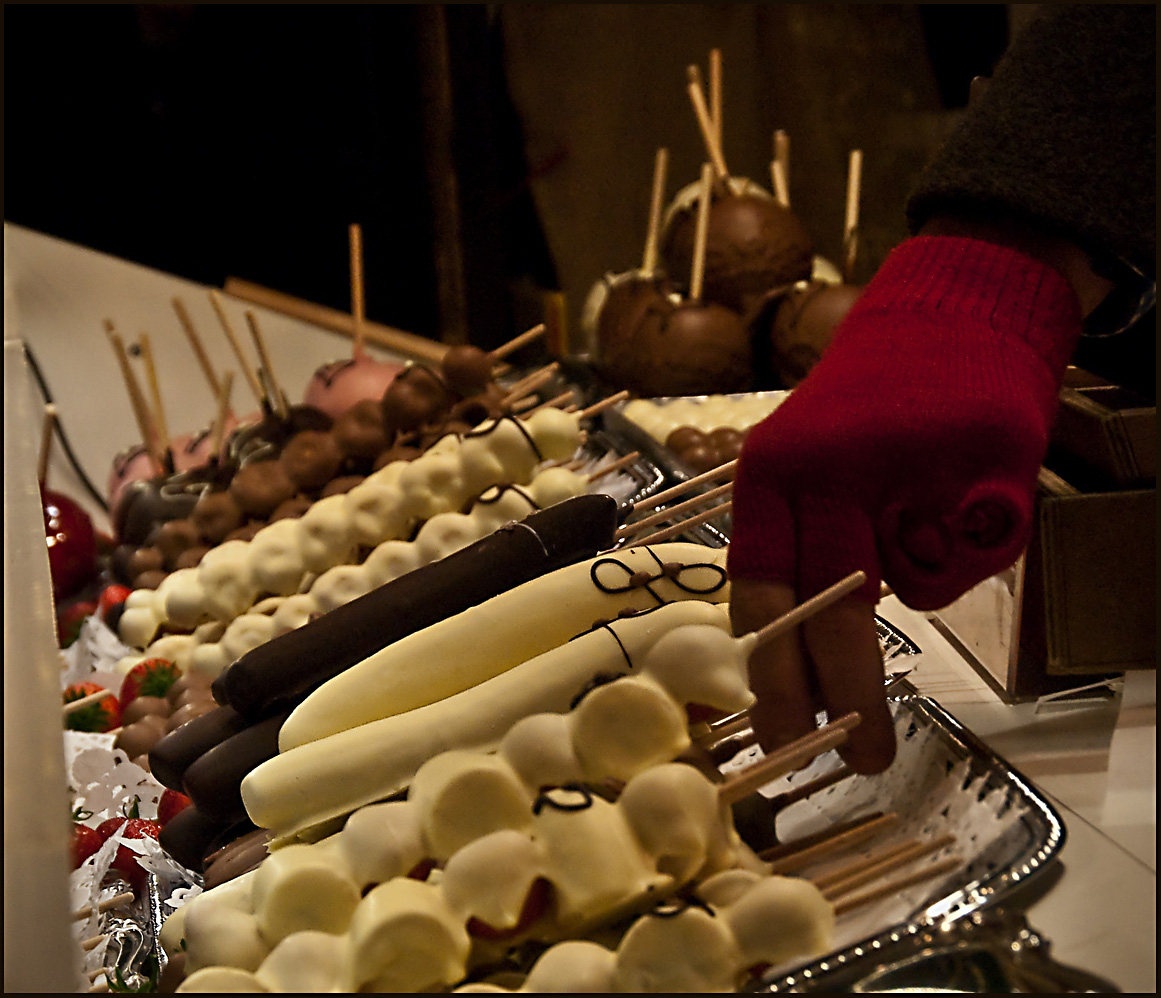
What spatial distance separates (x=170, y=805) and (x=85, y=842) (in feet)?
0.34

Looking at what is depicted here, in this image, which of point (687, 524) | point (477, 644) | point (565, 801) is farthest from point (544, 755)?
point (687, 524)

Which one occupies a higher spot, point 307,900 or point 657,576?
point 657,576

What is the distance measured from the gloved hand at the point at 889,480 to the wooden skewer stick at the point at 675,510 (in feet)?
1.06

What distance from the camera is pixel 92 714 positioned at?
1796mm

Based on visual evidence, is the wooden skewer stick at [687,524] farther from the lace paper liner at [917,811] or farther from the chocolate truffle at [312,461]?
the chocolate truffle at [312,461]

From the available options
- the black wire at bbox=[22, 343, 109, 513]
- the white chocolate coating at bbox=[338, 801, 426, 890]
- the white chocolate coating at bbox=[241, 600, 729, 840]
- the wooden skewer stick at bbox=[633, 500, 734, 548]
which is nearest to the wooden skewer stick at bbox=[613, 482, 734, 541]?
the wooden skewer stick at bbox=[633, 500, 734, 548]

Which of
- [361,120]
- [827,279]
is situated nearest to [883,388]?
[827,279]

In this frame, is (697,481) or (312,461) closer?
(697,481)

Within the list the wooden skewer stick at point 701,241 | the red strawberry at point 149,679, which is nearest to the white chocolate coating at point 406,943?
the red strawberry at point 149,679

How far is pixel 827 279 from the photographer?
285 cm

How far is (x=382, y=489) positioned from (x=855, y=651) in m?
1.08

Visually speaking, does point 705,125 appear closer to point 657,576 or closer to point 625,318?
point 625,318

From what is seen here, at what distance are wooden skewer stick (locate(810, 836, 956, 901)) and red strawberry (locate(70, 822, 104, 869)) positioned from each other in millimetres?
918

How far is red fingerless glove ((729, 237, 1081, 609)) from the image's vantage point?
910 mm
